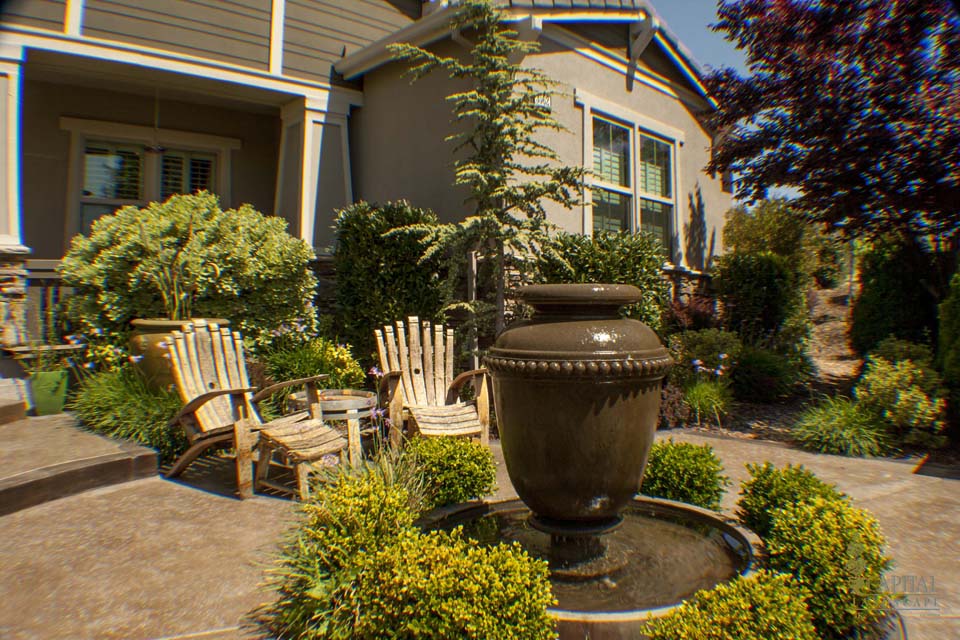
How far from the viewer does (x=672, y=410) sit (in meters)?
6.37

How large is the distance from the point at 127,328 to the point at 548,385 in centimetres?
496

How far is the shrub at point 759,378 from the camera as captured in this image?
24.7 feet

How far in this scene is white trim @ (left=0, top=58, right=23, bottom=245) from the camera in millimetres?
6180

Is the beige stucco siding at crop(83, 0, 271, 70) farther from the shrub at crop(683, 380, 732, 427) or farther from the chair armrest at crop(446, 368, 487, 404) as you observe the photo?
the shrub at crop(683, 380, 732, 427)

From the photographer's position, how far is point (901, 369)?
583 cm

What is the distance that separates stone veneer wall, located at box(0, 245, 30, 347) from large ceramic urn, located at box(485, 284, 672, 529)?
5.61 meters

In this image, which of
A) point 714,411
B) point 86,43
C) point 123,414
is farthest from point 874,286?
point 86,43

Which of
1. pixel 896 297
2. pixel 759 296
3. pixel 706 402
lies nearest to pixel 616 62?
pixel 759 296

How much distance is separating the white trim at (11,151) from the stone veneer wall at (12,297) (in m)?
0.17

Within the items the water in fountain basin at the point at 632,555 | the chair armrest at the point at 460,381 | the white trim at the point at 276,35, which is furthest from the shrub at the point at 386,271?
the water in fountain basin at the point at 632,555

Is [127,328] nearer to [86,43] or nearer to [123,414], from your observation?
[123,414]

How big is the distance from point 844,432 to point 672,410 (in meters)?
1.56

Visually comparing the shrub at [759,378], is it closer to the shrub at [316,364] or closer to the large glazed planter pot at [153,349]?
the shrub at [316,364]

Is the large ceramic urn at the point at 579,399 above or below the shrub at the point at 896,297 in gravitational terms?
below
